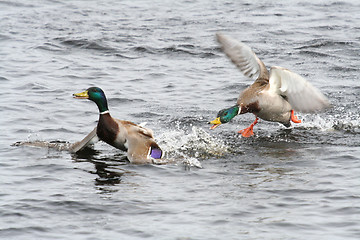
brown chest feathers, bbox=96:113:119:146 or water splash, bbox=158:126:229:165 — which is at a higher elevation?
brown chest feathers, bbox=96:113:119:146

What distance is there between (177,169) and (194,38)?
8212mm

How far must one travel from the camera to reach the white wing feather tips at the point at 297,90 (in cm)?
920

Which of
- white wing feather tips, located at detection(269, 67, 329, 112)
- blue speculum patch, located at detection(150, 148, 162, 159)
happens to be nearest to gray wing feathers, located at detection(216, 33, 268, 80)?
white wing feather tips, located at detection(269, 67, 329, 112)

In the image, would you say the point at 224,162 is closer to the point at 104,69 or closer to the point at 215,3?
the point at 104,69

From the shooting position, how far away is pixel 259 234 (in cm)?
607

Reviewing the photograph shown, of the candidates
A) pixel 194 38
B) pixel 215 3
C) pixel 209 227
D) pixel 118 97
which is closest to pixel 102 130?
pixel 209 227

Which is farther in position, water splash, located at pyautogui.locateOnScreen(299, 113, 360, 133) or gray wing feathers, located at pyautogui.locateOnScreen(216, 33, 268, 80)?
gray wing feathers, located at pyautogui.locateOnScreen(216, 33, 268, 80)

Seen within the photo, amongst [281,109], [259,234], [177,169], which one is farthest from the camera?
[281,109]

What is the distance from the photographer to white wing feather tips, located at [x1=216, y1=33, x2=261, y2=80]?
10.1 meters

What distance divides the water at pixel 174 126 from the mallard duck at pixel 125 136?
0.64 ft

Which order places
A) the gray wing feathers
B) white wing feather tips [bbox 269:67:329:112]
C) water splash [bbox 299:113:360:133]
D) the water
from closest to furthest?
the water
white wing feather tips [bbox 269:67:329:112]
water splash [bbox 299:113:360:133]
the gray wing feathers

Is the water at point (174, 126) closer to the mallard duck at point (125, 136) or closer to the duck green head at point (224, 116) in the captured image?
the mallard duck at point (125, 136)

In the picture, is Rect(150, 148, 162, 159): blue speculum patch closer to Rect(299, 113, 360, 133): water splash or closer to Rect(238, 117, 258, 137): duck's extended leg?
Rect(238, 117, 258, 137): duck's extended leg

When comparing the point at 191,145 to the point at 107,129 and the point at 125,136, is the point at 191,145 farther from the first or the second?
the point at 107,129
